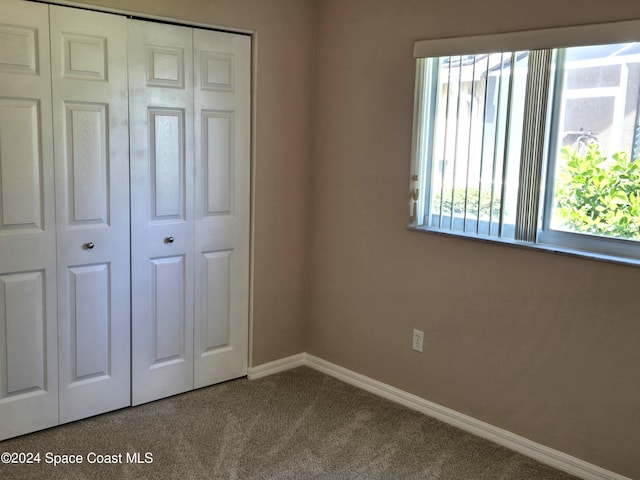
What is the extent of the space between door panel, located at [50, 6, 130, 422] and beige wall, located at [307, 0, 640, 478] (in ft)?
3.70

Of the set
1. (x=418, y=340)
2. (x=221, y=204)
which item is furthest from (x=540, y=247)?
(x=221, y=204)

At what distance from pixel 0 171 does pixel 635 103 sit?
2497 millimetres

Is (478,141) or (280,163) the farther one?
(280,163)

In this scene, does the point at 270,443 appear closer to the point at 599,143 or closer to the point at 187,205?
the point at 187,205

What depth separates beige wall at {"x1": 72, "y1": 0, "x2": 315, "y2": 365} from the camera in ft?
10.7

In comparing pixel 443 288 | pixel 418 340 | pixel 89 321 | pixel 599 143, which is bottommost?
pixel 418 340

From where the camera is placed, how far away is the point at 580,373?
257 centimetres

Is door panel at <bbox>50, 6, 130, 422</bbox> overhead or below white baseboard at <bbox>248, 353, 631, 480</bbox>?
overhead

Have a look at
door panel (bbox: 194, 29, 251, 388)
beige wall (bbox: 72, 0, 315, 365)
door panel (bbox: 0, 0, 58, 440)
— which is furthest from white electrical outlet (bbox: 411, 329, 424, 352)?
door panel (bbox: 0, 0, 58, 440)

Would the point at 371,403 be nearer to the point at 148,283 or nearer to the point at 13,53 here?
the point at 148,283

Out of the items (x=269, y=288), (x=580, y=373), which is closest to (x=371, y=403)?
(x=269, y=288)

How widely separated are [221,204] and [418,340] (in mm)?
1217

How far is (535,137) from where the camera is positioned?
262cm

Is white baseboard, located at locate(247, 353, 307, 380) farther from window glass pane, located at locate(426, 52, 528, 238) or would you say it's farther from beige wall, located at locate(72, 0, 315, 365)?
window glass pane, located at locate(426, 52, 528, 238)
